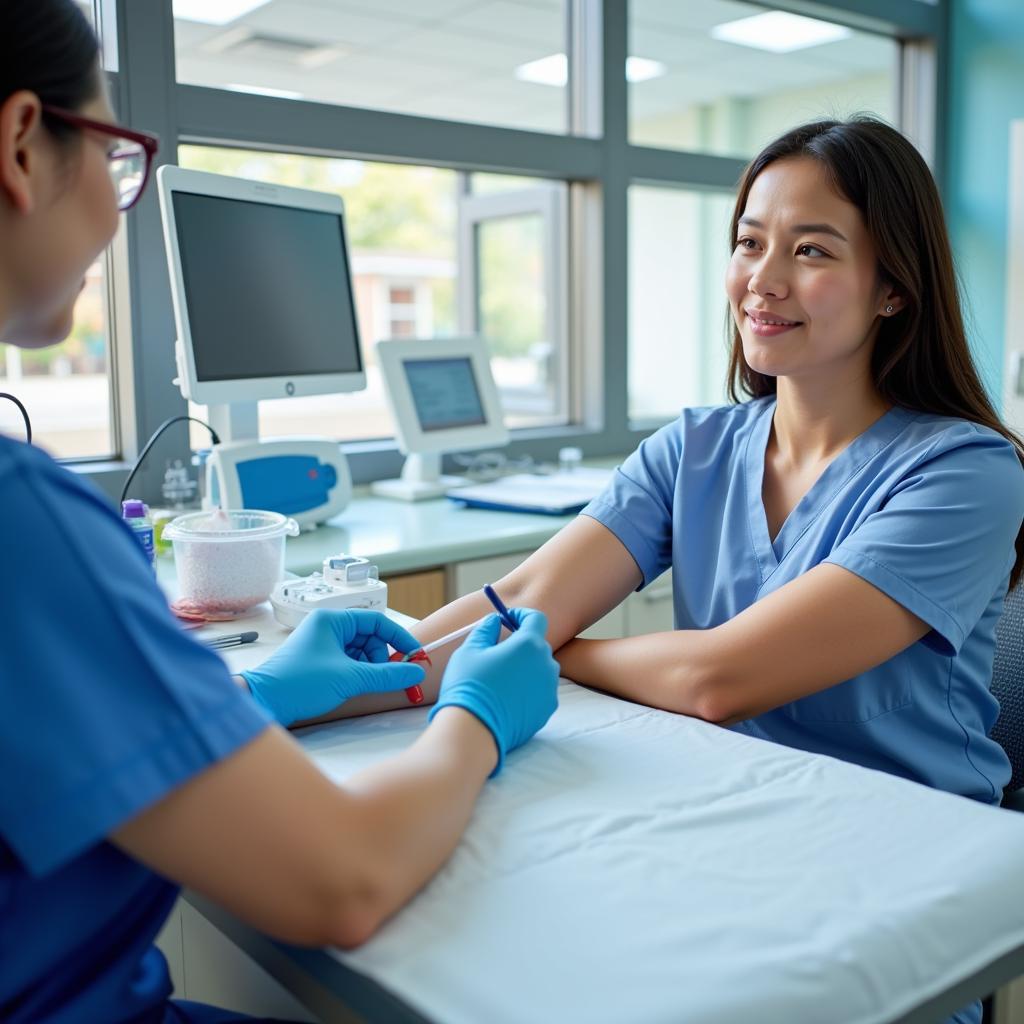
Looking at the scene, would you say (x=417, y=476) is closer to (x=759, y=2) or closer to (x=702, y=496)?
(x=702, y=496)

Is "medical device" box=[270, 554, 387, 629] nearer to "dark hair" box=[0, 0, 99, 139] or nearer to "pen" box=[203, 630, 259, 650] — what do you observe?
"pen" box=[203, 630, 259, 650]

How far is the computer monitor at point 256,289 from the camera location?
1.88 m

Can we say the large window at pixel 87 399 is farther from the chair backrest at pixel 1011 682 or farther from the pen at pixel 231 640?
the chair backrest at pixel 1011 682

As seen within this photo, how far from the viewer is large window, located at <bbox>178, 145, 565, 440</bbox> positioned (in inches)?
124

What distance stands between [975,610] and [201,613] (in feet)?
3.08

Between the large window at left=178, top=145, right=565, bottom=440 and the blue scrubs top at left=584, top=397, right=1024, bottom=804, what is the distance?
3.49ft

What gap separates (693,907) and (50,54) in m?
0.64

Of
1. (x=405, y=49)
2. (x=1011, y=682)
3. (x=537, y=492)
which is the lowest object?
(x=1011, y=682)

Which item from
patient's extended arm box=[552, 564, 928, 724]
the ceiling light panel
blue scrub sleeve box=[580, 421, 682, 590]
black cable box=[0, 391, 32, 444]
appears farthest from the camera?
the ceiling light panel

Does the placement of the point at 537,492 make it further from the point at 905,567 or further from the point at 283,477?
the point at 905,567

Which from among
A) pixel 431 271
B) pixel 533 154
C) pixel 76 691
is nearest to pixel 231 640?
pixel 76 691

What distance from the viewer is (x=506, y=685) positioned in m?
0.87

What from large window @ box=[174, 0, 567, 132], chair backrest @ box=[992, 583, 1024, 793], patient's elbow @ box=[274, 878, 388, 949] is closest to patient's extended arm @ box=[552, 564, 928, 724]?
chair backrest @ box=[992, 583, 1024, 793]

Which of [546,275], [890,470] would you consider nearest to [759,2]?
[546,275]
